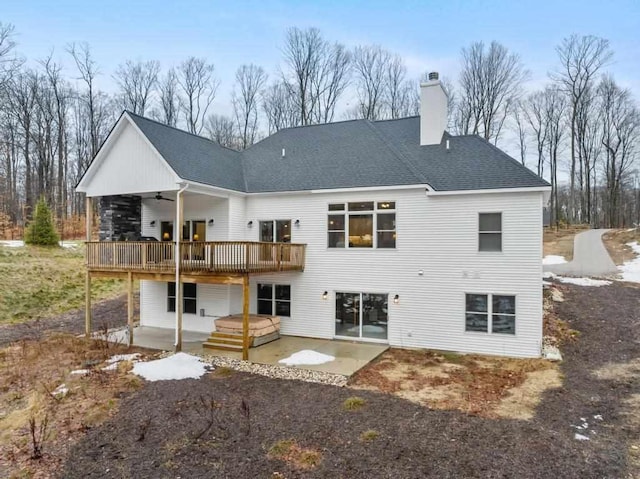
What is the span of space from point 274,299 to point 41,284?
1191 cm

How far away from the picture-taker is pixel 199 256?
38.0 ft

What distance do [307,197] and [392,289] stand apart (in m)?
4.22

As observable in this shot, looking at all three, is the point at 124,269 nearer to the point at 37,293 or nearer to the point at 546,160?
the point at 37,293

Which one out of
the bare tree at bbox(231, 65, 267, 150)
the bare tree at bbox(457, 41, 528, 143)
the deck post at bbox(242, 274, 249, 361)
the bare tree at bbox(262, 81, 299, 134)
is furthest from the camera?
the bare tree at bbox(231, 65, 267, 150)

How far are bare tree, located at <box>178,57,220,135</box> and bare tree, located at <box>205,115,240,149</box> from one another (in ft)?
2.70

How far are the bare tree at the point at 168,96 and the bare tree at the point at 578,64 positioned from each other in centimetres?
3391

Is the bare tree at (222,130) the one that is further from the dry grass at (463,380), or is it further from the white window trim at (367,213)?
the dry grass at (463,380)

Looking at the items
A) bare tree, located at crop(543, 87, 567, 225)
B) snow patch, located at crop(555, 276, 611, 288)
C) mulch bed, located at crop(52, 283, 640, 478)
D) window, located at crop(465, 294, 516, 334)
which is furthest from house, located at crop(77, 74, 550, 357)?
bare tree, located at crop(543, 87, 567, 225)

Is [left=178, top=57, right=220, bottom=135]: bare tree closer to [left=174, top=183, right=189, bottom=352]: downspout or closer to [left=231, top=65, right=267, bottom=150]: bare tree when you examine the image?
[left=231, top=65, right=267, bottom=150]: bare tree

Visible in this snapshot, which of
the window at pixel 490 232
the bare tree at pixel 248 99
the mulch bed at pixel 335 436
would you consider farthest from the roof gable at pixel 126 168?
the bare tree at pixel 248 99

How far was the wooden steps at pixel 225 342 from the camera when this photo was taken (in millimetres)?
11422

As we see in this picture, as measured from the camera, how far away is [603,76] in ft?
117

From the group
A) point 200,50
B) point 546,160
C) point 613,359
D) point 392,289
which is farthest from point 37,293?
point 546,160

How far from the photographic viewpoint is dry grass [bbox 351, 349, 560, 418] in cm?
759
